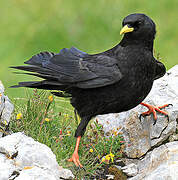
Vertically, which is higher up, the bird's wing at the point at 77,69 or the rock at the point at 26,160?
the bird's wing at the point at 77,69

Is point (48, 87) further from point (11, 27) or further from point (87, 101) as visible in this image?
point (11, 27)

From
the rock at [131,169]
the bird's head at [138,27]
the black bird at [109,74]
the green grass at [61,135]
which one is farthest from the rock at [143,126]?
the bird's head at [138,27]

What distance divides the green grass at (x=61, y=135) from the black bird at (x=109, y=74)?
0.16m

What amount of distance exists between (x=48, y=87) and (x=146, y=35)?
1.45 m

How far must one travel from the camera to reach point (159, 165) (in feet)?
15.0

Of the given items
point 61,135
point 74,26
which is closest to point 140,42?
point 61,135

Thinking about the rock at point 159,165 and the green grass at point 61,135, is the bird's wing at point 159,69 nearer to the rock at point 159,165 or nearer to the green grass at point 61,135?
the green grass at point 61,135

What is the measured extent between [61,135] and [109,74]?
0.93m

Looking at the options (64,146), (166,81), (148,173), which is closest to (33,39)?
(166,81)

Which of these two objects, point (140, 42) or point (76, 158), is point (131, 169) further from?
point (140, 42)

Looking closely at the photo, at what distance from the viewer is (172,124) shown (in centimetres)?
556

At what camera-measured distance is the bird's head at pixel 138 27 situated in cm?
493

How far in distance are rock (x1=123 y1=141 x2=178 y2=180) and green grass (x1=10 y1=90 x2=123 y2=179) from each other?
32 cm

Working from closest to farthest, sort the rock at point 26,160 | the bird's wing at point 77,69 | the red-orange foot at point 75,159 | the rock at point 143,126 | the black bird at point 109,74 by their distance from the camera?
1. the rock at point 26,160
2. the red-orange foot at point 75,159
3. the black bird at point 109,74
4. the bird's wing at point 77,69
5. the rock at point 143,126
